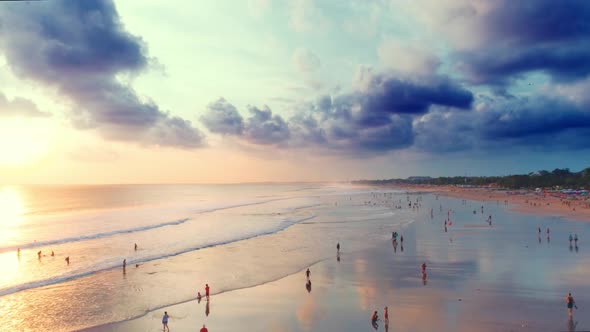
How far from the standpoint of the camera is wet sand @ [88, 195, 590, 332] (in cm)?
1869

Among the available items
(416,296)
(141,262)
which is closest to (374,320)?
(416,296)

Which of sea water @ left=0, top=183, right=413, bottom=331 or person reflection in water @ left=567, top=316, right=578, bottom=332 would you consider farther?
sea water @ left=0, top=183, right=413, bottom=331

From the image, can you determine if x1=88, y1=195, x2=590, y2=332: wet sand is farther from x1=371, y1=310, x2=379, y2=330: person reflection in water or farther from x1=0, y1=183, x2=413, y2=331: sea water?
x1=0, y1=183, x2=413, y2=331: sea water

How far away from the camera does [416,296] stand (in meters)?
22.7

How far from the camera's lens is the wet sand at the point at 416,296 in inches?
736

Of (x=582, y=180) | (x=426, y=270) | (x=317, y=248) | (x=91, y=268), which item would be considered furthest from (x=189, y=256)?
(x=582, y=180)

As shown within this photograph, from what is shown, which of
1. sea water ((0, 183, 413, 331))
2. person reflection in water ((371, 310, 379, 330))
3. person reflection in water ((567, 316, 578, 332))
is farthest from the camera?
sea water ((0, 183, 413, 331))

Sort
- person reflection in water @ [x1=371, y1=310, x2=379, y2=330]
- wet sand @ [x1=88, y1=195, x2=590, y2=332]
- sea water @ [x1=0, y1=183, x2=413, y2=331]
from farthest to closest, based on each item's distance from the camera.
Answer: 1. sea water @ [x1=0, y1=183, x2=413, y2=331]
2. wet sand @ [x1=88, y1=195, x2=590, y2=332]
3. person reflection in water @ [x1=371, y1=310, x2=379, y2=330]

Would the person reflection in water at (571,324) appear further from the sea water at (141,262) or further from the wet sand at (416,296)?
the sea water at (141,262)

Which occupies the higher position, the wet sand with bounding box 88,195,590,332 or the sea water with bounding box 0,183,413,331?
the wet sand with bounding box 88,195,590,332

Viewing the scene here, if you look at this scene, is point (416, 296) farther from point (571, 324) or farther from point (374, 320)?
point (571, 324)

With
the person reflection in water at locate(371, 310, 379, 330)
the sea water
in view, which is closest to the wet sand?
the person reflection in water at locate(371, 310, 379, 330)

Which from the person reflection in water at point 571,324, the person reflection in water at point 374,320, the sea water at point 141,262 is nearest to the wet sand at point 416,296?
the person reflection in water at point 571,324

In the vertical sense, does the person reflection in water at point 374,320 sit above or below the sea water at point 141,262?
above
